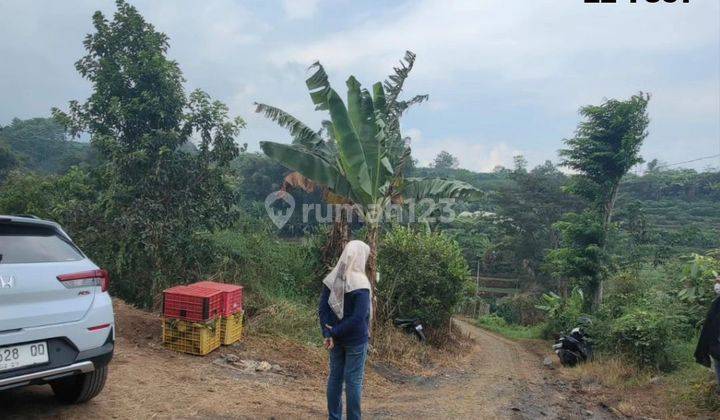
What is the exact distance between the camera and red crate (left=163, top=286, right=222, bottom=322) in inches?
245

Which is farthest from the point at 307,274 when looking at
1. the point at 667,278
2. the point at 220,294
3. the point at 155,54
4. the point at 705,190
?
the point at 705,190

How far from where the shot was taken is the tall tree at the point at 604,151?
13672mm

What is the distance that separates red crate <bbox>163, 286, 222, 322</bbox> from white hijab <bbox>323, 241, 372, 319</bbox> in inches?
111

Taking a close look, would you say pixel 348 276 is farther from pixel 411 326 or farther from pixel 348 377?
pixel 411 326

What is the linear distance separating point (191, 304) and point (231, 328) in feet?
2.82

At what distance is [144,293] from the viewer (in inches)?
321

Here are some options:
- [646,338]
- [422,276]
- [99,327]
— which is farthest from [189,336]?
[646,338]

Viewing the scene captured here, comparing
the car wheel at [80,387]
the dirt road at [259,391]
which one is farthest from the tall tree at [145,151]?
the car wheel at [80,387]

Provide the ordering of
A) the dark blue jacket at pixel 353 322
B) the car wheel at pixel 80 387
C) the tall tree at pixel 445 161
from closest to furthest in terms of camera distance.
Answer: the dark blue jacket at pixel 353 322
the car wheel at pixel 80 387
the tall tree at pixel 445 161

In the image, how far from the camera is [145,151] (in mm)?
8008

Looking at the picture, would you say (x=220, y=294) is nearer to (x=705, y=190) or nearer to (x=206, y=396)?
(x=206, y=396)

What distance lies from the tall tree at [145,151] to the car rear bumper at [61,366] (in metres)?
4.17

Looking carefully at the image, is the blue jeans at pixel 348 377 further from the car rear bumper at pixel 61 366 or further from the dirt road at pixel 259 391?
the car rear bumper at pixel 61 366

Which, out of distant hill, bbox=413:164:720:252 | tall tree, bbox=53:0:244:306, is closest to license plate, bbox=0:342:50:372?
tall tree, bbox=53:0:244:306
